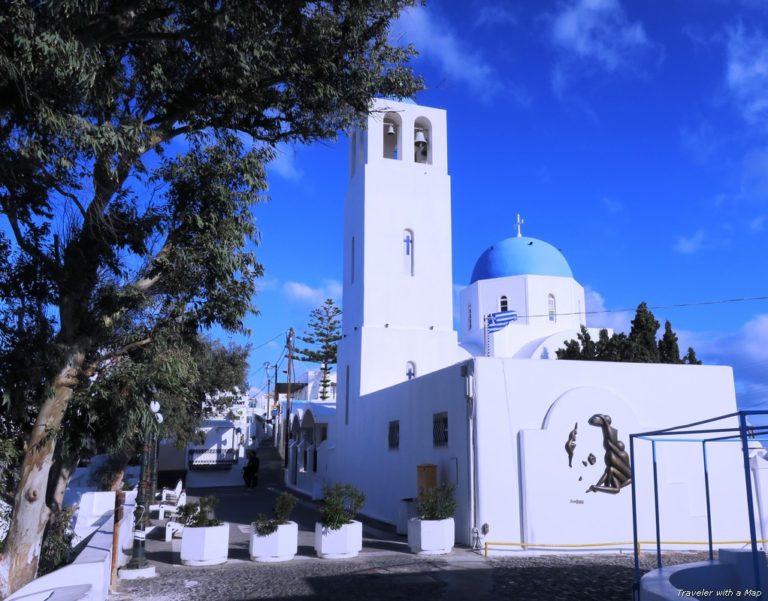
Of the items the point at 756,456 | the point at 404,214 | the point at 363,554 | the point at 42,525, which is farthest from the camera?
the point at 404,214

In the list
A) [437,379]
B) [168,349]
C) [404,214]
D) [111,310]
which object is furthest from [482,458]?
[404,214]

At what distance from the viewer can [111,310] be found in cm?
995

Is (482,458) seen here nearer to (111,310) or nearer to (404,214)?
(111,310)

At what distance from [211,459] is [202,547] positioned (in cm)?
2247

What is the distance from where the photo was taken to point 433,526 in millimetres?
11852

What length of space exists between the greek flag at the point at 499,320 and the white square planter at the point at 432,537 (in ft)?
50.2

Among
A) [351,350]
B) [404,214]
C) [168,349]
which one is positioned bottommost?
[168,349]

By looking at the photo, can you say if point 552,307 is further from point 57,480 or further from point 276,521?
point 57,480

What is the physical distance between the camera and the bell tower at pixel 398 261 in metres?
19.3

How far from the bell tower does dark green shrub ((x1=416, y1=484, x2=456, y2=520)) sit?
23.2ft

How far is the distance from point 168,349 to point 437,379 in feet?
21.7

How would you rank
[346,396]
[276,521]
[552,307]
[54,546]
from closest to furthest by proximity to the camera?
[276,521], [54,546], [346,396], [552,307]

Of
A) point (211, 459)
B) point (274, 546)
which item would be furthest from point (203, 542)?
point (211, 459)

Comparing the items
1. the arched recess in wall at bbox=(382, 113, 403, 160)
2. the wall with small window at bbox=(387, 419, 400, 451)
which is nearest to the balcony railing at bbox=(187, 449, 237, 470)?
the wall with small window at bbox=(387, 419, 400, 451)
